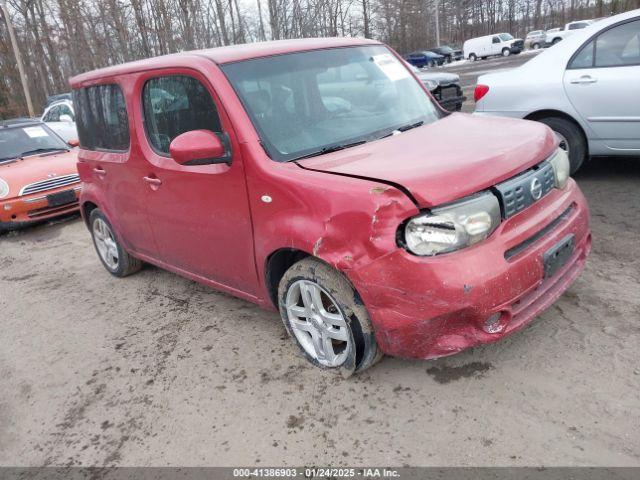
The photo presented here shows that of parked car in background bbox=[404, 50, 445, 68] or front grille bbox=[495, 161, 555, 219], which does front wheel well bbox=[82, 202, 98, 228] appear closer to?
front grille bbox=[495, 161, 555, 219]

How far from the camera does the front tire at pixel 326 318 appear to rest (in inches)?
107

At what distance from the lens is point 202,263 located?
12.1 ft

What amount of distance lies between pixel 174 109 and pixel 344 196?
1.59 m

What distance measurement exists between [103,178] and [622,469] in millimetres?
4073

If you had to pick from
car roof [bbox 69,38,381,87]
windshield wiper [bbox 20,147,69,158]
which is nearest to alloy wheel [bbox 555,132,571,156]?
car roof [bbox 69,38,381,87]

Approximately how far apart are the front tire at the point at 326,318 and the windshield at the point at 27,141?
22.9 feet

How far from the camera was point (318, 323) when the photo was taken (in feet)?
9.83

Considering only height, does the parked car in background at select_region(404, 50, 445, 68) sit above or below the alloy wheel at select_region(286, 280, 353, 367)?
below

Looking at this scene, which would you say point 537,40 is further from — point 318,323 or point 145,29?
point 318,323

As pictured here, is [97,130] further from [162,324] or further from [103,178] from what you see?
[162,324]

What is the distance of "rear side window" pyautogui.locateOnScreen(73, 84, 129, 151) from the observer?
402 cm

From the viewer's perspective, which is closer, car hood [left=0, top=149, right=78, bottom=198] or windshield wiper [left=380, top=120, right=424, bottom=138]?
windshield wiper [left=380, top=120, right=424, bottom=138]

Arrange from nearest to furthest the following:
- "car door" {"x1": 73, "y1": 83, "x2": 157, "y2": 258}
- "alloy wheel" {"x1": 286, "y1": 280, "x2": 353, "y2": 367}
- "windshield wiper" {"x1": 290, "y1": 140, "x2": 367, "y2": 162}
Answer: "alloy wheel" {"x1": 286, "y1": 280, "x2": 353, "y2": 367} → "windshield wiper" {"x1": 290, "y1": 140, "x2": 367, "y2": 162} → "car door" {"x1": 73, "y1": 83, "x2": 157, "y2": 258}

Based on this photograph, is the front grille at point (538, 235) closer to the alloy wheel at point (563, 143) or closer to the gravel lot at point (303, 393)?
the alloy wheel at point (563, 143)
